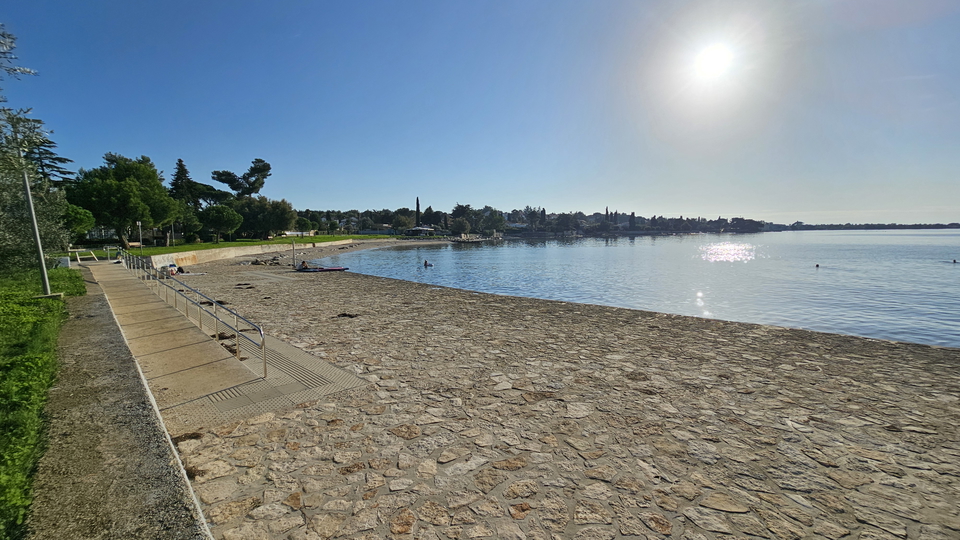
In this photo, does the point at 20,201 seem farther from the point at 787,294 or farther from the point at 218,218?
the point at 218,218

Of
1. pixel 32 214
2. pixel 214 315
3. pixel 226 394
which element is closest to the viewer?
pixel 226 394

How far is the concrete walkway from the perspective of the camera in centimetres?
571

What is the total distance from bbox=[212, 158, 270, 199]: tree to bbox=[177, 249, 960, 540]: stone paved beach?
10661 cm

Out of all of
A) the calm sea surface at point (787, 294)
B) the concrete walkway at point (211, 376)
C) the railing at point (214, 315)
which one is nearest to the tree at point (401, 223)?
the calm sea surface at point (787, 294)

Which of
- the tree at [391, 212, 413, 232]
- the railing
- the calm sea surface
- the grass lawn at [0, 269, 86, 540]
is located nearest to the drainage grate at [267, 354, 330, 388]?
the railing

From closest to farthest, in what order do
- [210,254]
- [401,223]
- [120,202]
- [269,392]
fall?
[269,392] < [120,202] < [210,254] < [401,223]

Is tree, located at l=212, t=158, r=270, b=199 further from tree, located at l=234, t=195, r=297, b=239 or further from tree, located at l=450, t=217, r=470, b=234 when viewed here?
tree, located at l=450, t=217, r=470, b=234

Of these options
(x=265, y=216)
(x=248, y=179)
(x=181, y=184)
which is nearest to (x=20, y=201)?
(x=265, y=216)

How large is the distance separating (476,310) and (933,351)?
12.4 m

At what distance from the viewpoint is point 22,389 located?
443cm

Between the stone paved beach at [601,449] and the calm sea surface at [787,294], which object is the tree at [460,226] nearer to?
the calm sea surface at [787,294]

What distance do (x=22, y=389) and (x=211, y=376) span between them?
2.56 meters

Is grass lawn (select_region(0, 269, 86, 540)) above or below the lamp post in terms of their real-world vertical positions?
below

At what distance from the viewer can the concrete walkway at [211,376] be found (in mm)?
5711
